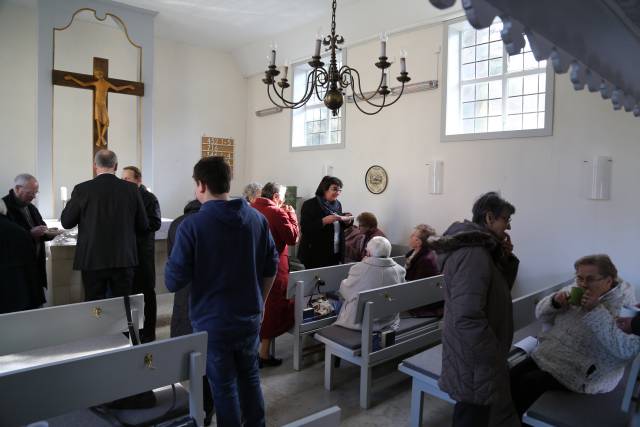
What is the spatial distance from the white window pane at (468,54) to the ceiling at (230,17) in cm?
147

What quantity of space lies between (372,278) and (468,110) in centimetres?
306

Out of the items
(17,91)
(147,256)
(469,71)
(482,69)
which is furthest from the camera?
(17,91)

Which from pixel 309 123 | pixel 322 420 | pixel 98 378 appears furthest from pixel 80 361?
pixel 309 123

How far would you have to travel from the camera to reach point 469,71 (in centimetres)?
546

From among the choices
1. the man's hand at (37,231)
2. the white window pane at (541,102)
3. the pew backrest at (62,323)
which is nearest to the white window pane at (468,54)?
the white window pane at (541,102)

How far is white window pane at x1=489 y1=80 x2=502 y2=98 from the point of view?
5.23m

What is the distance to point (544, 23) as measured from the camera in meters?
1.21

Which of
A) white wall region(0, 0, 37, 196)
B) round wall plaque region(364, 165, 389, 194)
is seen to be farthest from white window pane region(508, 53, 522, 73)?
white wall region(0, 0, 37, 196)

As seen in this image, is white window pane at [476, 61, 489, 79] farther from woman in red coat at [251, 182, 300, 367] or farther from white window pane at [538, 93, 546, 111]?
woman in red coat at [251, 182, 300, 367]

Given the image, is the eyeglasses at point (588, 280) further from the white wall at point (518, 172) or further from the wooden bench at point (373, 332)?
the white wall at point (518, 172)

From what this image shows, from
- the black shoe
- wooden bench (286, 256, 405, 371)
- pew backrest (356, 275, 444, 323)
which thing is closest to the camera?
pew backrest (356, 275, 444, 323)

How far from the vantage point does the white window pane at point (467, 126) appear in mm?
5508

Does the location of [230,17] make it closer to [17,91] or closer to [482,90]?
[17,91]

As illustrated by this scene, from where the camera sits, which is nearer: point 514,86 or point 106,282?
point 106,282
